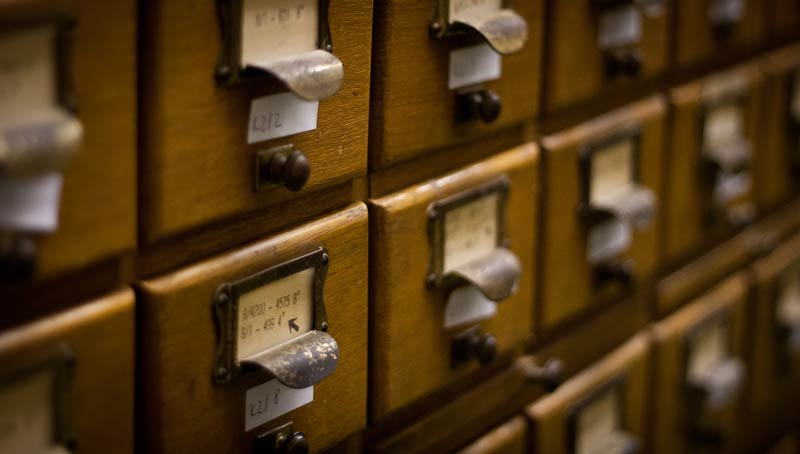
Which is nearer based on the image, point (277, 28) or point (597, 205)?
point (277, 28)

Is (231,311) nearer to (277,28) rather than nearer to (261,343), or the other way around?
(261,343)

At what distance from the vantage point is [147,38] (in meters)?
0.71

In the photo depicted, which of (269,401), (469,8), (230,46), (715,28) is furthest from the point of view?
(715,28)

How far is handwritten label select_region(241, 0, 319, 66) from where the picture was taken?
2.50 feet

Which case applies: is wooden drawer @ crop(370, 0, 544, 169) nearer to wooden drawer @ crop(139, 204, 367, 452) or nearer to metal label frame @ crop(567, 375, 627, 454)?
wooden drawer @ crop(139, 204, 367, 452)

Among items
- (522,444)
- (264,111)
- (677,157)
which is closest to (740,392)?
(677,157)

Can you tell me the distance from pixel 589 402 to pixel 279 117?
2.00 feet

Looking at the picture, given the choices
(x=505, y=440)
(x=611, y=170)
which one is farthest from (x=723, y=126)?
(x=505, y=440)

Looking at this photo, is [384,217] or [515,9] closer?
[384,217]

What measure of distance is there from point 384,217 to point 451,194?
0.31ft

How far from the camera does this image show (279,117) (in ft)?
2.64

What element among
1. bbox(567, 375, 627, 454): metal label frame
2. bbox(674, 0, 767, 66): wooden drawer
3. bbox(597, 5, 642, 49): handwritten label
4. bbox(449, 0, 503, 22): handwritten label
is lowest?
bbox(567, 375, 627, 454): metal label frame

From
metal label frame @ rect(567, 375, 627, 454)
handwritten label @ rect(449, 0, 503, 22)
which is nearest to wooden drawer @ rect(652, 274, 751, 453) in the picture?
metal label frame @ rect(567, 375, 627, 454)

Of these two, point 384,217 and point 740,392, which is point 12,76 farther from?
point 740,392
